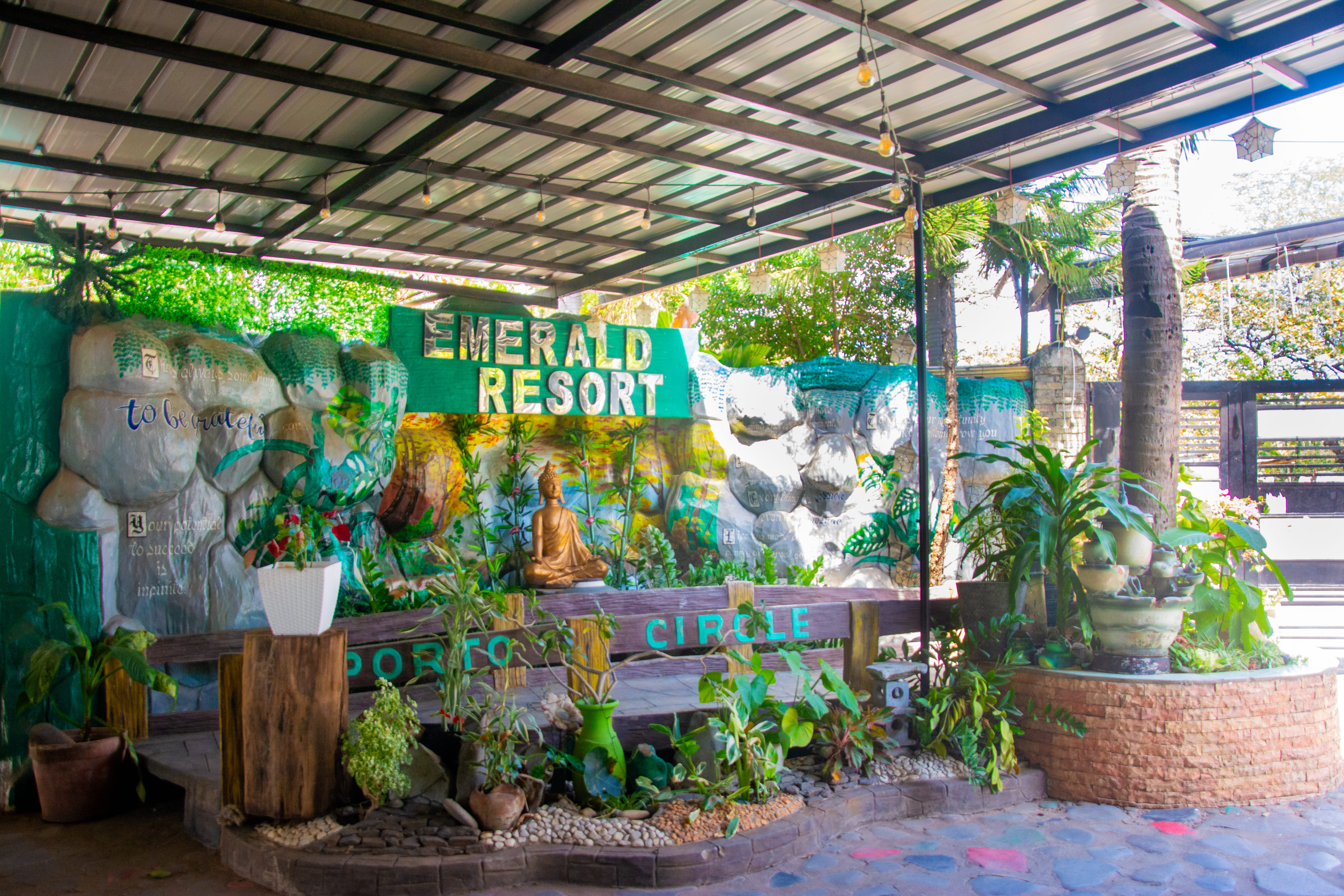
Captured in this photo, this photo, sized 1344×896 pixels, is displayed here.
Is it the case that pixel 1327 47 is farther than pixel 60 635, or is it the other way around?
pixel 60 635

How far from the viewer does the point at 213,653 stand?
17.2 feet

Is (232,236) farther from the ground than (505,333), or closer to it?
farther from the ground

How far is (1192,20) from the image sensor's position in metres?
4.34

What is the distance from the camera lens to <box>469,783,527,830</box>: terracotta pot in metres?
3.93

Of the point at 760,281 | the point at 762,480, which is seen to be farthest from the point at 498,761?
the point at 762,480

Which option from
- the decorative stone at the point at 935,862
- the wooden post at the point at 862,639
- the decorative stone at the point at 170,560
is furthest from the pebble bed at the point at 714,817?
the decorative stone at the point at 170,560

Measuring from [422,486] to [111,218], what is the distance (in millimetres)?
3111

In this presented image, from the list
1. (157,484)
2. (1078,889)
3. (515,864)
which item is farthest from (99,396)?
(1078,889)

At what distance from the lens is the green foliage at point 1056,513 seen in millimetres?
5012

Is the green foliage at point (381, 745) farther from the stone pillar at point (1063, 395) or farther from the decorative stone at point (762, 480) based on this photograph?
the stone pillar at point (1063, 395)

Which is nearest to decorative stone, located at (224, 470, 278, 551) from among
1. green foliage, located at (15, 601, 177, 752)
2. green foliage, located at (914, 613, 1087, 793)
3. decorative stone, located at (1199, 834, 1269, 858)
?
green foliage, located at (15, 601, 177, 752)

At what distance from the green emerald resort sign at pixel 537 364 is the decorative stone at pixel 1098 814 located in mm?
4791

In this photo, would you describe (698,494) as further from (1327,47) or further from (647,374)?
(1327,47)

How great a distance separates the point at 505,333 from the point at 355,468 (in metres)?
1.66
